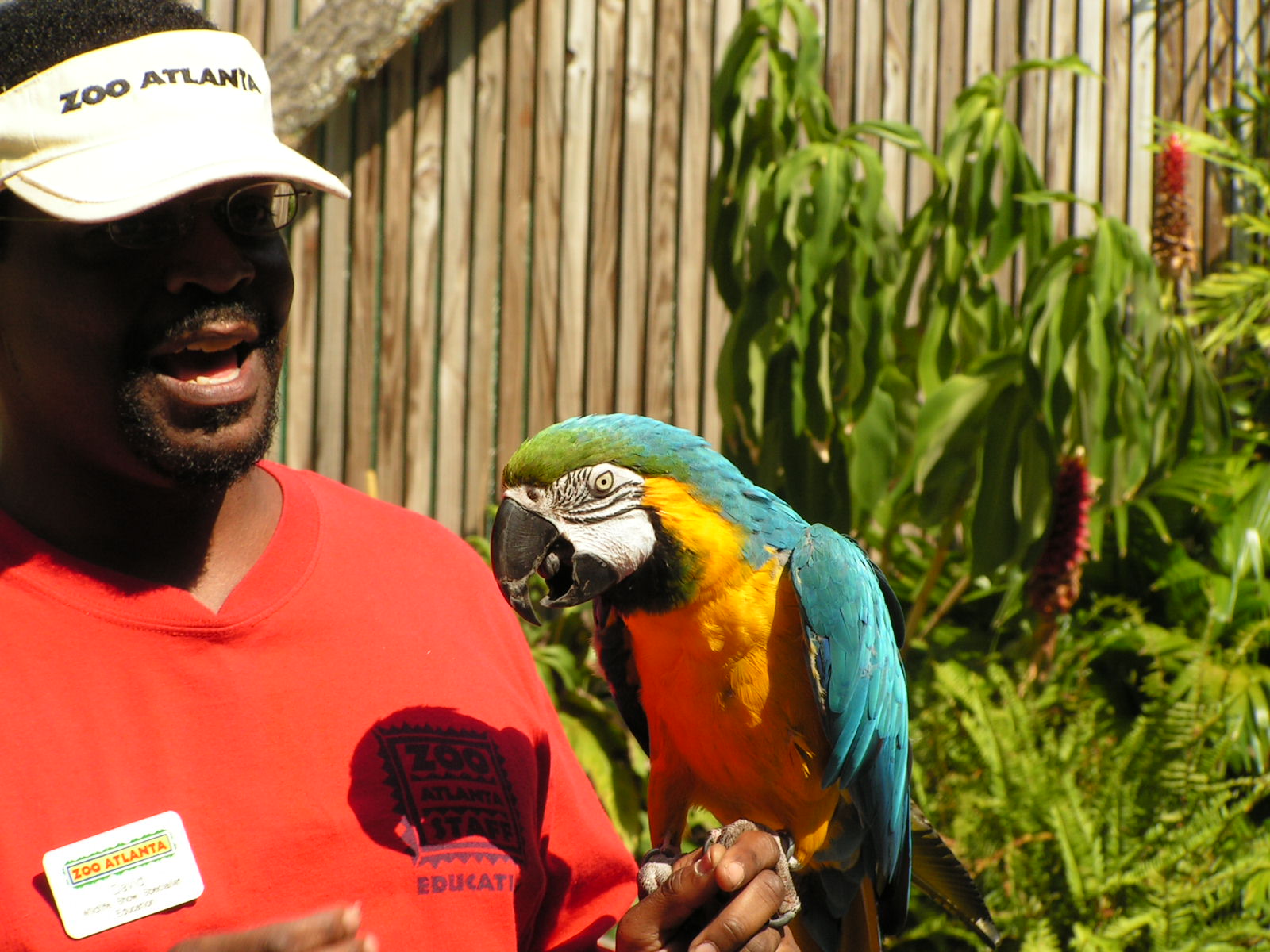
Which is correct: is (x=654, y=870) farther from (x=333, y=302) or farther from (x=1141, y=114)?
(x=1141, y=114)

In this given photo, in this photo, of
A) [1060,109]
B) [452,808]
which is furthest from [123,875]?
[1060,109]

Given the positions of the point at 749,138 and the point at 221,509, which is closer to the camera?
the point at 221,509

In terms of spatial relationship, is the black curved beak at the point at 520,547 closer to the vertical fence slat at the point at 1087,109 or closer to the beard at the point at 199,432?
the beard at the point at 199,432

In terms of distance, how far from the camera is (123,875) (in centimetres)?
119

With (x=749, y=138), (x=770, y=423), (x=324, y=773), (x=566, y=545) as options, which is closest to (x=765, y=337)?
(x=770, y=423)

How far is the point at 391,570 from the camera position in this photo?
159 centimetres

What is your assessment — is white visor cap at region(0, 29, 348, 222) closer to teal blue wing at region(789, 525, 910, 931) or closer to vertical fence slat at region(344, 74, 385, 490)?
teal blue wing at region(789, 525, 910, 931)

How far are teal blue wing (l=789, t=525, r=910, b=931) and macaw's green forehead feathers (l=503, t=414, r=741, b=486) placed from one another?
0.73ft

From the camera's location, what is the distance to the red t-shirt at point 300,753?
4.06ft

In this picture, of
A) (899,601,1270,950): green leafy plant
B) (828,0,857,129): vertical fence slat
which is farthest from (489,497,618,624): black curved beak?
(828,0,857,129): vertical fence slat

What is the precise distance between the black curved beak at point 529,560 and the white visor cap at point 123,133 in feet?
1.75

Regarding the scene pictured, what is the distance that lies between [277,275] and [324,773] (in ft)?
2.16

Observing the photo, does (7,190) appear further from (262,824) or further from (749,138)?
(749,138)

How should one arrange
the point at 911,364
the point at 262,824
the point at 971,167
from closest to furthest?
the point at 262,824, the point at 971,167, the point at 911,364
